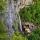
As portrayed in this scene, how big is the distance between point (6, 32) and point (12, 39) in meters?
0.07

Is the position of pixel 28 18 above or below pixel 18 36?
above

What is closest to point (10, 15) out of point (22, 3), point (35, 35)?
point (22, 3)

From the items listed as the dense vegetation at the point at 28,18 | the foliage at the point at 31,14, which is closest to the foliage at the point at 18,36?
the dense vegetation at the point at 28,18

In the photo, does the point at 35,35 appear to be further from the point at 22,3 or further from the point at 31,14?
the point at 22,3

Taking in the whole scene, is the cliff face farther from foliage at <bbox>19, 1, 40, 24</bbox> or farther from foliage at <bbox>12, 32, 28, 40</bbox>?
foliage at <bbox>12, 32, 28, 40</bbox>

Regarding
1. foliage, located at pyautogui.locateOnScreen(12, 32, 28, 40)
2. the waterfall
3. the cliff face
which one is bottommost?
foliage, located at pyautogui.locateOnScreen(12, 32, 28, 40)

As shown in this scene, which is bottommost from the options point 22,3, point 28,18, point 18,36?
point 18,36

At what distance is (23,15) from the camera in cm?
126

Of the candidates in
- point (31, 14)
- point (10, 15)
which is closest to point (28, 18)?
point (31, 14)

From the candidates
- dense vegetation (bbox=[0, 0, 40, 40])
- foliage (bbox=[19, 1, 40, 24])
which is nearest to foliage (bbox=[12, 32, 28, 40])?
dense vegetation (bbox=[0, 0, 40, 40])

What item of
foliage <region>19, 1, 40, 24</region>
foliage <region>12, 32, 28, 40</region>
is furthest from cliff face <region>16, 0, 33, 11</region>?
foliage <region>12, 32, 28, 40</region>

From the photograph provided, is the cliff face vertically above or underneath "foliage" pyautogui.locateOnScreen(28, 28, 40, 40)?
above

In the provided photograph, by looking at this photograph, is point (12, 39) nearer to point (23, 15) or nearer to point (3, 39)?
point (3, 39)

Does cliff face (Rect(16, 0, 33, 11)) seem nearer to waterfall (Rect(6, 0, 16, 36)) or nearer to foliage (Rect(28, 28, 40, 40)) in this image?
waterfall (Rect(6, 0, 16, 36))
